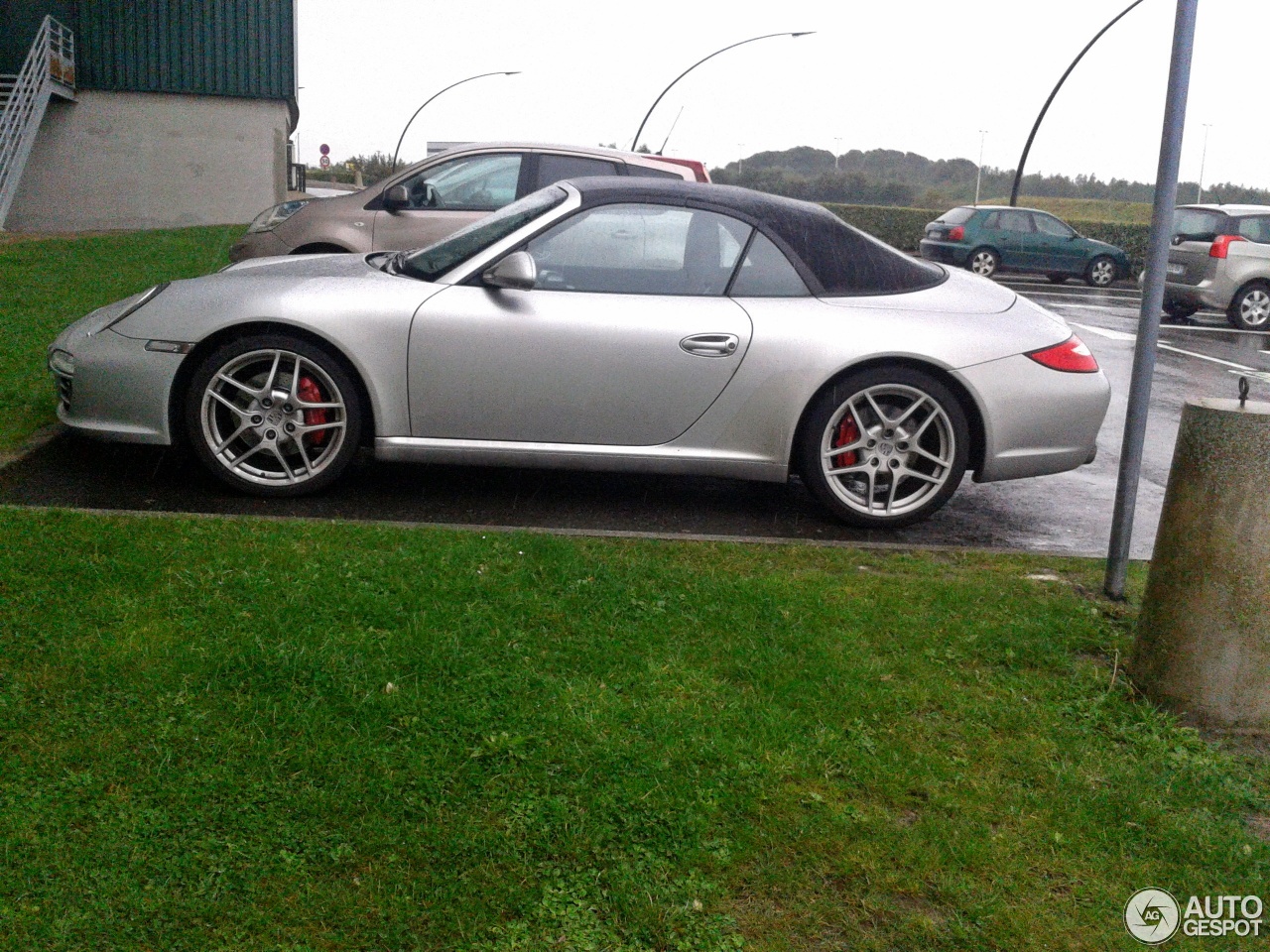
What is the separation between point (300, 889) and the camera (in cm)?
270

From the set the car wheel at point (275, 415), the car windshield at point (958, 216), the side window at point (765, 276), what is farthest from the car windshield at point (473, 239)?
the car windshield at point (958, 216)

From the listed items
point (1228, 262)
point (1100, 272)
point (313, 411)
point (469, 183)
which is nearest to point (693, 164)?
point (469, 183)

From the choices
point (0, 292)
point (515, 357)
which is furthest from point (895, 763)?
point (0, 292)

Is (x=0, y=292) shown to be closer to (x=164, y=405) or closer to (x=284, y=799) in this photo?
(x=164, y=405)

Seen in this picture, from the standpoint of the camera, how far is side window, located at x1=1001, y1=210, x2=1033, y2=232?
2753 centimetres

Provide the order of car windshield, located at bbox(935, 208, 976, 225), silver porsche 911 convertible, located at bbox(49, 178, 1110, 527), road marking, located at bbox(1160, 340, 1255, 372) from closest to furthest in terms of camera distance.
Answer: silver porsche 911 convertible, located at bbox(49, 178, 1110, 527) < road marking, located at bbox(1160, 340, 1255, 372) < car windshield, located at bbox(935, 208, 976, 225)

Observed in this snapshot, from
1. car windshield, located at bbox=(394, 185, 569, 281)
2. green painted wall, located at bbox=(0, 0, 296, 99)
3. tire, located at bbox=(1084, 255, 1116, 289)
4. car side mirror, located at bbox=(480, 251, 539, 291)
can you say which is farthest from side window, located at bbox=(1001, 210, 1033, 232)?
car side mirror, located at bbox=(480, 251, 539, 291)

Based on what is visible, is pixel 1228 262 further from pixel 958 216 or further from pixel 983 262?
pixel 958 216

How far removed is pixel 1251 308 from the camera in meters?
18.0

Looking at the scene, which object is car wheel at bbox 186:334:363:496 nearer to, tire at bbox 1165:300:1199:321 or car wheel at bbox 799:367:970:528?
car wheel at bbox 799:367:970:528

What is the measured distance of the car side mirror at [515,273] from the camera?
17.5 feet

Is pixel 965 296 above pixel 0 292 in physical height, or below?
above

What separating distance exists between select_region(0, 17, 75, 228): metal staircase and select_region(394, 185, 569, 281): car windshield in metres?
21.4

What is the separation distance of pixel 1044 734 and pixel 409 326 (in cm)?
306
